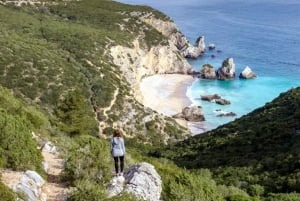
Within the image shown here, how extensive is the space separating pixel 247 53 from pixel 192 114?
193ft

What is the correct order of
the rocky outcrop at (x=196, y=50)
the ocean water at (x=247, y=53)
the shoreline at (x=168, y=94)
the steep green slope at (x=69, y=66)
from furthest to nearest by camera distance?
the rocky outcrop at (x=196, y=50)
the ocean water at (x=247, y=53)
the shoreline at (x=168, y=94)
the steep green slope at (x=69, y=66)

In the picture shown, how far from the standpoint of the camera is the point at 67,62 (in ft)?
242

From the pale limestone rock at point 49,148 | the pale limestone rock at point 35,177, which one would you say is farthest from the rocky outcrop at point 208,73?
the pale limestone rock at point 35,177

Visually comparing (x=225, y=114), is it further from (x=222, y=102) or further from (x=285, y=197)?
(x=285, y=197)

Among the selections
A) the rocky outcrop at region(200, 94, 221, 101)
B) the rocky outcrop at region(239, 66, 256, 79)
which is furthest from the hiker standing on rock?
the rocky outcrop at region(239, 66, 256, 79)

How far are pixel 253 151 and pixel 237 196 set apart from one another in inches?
699

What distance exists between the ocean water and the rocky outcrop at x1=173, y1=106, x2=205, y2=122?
1.87 meters

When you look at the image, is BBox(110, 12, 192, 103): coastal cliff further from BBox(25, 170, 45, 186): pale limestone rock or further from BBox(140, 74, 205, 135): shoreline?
BBox(25, 170, 45, 186): pale limestone rock

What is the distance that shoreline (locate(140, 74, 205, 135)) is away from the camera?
277ft

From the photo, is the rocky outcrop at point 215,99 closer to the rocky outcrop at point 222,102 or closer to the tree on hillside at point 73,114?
the rocky outcrop at point 222,102

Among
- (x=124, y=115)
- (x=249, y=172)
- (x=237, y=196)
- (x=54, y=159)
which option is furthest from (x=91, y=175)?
(x=124, y=115)

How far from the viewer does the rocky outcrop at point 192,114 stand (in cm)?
8150

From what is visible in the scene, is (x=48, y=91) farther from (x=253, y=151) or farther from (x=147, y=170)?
(x=147, y=170)

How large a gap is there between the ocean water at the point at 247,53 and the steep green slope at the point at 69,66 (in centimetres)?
1548
